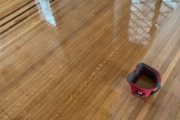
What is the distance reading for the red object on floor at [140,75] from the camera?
1898 mm

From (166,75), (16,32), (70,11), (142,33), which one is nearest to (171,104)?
A: (166,75)

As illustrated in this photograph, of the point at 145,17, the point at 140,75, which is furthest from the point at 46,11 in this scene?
the point at 140,75

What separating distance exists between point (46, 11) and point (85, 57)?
1.03 metres

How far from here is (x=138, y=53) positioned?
2342 millimetres

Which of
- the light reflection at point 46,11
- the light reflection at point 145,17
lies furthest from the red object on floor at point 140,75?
the light reflection at point 46,11

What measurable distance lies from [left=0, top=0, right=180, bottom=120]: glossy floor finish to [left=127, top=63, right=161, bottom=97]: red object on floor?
92 millimetres

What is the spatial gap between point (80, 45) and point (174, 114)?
1236 mm

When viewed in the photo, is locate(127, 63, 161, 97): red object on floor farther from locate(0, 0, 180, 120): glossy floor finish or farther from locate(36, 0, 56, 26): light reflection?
locate(36, 0, 56, 26): light reflection

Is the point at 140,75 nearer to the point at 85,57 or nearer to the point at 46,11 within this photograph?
the point at 85,57

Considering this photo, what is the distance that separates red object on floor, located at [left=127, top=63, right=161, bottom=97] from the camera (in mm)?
1898

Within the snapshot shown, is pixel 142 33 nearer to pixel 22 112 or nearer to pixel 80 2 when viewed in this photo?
pixel 80 2

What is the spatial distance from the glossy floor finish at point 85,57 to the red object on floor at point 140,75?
0.30ft

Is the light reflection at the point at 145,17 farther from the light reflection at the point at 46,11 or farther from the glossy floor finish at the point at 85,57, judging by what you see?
the light reflection at the point at 46,11

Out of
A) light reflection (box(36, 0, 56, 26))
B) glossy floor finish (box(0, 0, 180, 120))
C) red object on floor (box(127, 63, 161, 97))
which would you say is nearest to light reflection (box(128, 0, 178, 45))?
glossy floor finish (box(0, 0, 180, 120))
